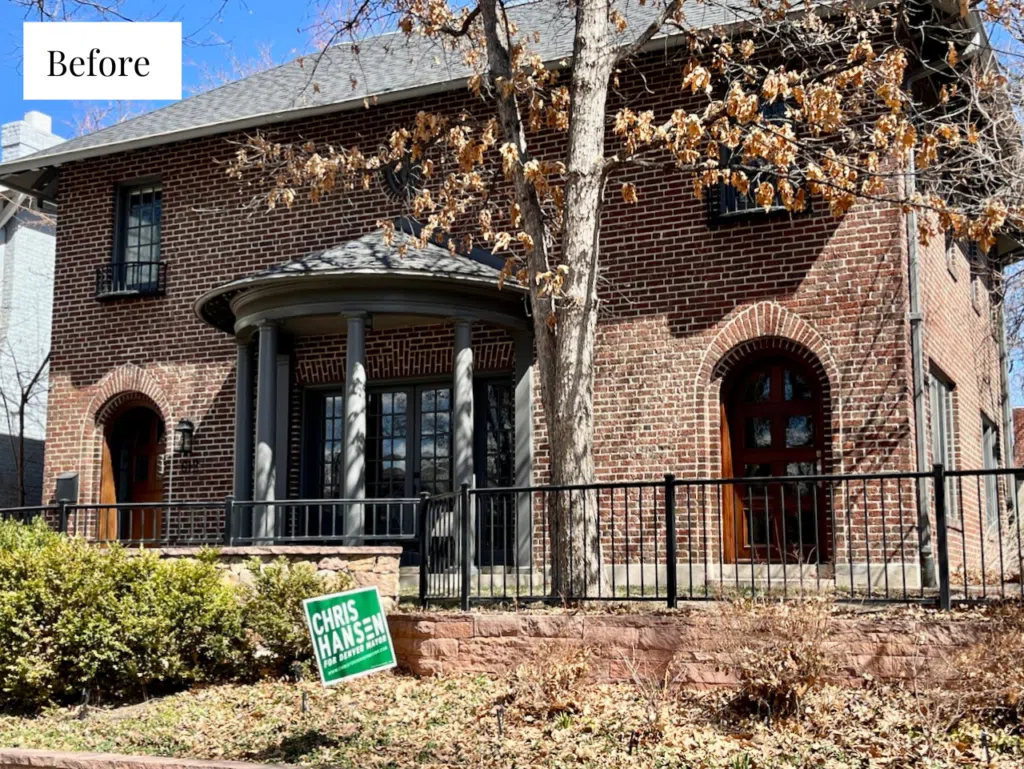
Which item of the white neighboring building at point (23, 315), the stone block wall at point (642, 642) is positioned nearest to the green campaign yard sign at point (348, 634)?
the stone block wall at point (642, 642)

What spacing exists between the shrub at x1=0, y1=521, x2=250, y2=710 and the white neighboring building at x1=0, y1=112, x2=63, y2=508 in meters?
13.0

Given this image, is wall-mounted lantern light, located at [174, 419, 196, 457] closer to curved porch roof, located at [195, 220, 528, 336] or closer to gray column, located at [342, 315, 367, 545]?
curved porch roof, located at [195, 220, 528, 336]

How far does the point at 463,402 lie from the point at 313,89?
524cm

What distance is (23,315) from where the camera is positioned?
75.3 ft

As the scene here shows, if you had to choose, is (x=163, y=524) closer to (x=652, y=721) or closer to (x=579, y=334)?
(x=579, y=334)

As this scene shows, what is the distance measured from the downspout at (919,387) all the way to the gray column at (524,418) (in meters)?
4.29

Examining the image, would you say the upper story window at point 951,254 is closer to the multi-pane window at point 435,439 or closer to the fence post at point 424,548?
the multi-pane window at point 435,439

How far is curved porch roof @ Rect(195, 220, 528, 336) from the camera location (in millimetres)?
13102

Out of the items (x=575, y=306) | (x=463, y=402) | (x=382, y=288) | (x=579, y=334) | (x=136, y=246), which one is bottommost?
(x=463, y=402)

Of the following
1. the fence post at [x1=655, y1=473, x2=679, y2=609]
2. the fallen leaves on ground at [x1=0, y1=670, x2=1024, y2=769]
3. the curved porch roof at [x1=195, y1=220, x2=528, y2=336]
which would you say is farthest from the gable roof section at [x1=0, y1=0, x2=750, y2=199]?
the fallen leaves on ground at [x1=0, y1=670, x2=1024, y2=769]

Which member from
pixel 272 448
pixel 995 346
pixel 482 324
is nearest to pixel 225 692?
pixel 272 448

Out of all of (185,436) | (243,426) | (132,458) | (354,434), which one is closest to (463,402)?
(354,434)

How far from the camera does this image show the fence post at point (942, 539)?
8.01 m

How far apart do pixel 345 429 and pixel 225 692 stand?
4082 millimetres
